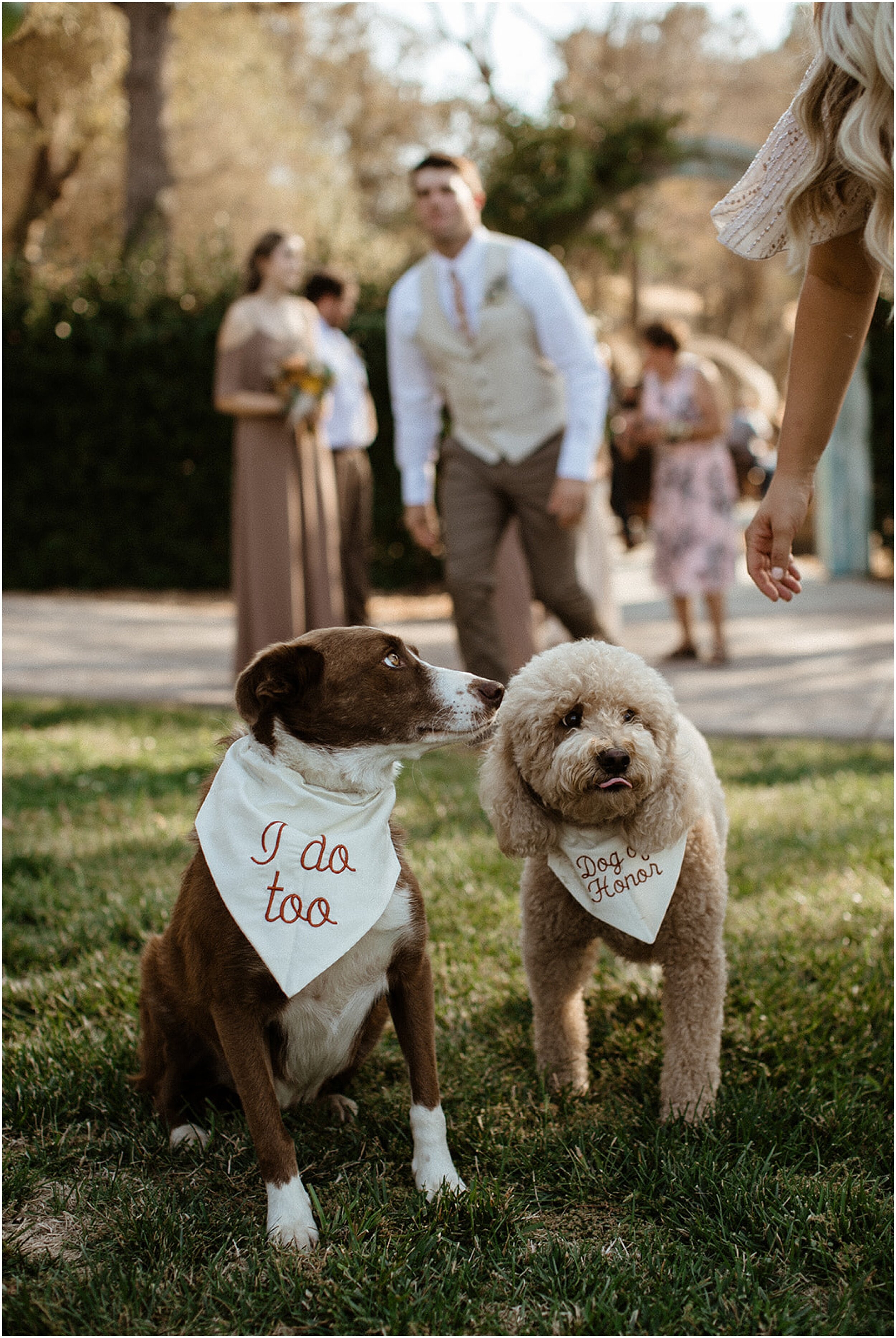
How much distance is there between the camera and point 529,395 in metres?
5.21

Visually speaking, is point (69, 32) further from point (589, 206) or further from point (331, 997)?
point (331, 997)

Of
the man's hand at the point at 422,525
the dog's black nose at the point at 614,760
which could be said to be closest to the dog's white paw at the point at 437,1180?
the dog's black nose at the point at 614,760

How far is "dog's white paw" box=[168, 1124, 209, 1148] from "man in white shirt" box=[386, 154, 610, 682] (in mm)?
3082

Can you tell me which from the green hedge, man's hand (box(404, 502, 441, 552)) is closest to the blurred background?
the green hedge

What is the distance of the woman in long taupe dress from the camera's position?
692 centimetres

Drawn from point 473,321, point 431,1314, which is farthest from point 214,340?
point 431,1314

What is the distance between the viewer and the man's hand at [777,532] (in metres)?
2.31

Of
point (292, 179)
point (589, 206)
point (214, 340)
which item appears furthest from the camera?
point (292, 179)

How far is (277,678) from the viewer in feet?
7.48

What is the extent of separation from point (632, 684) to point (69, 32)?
18.7m

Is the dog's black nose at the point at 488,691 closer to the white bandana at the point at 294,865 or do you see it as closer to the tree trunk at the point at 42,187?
the white bandana at the point at 294,865

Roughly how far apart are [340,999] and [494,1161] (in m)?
0.50

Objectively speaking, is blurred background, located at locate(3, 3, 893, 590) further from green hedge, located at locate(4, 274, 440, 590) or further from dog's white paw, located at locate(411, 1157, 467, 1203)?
dog's white paw, located at locate(411, 1157, 467, 1203)

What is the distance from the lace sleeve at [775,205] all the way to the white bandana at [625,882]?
1.30 meters
